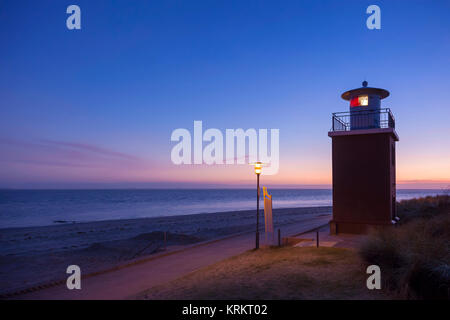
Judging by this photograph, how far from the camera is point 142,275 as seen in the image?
359 inches

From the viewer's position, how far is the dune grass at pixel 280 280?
6.40 m

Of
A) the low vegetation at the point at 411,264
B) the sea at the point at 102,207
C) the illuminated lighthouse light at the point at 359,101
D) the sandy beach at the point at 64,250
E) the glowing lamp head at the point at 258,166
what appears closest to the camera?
the low vegetation at the point at 411,264

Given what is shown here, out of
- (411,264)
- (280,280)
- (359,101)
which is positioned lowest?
(280,280)

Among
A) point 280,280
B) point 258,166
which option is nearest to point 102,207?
point 258,166

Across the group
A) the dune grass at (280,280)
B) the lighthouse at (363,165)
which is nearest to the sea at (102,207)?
the lighthouse at (363,165)

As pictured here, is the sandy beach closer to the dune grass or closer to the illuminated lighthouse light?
the dune grass

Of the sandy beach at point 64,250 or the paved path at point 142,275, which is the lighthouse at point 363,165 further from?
the sandy beach at point 64,250

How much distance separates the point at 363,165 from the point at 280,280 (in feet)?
30.2

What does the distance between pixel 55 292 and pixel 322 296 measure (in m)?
6.89

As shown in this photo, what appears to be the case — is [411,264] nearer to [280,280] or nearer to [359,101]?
[280,280]

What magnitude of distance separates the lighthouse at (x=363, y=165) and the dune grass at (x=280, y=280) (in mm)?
4680

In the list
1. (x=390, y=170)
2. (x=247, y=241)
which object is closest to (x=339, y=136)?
(x=390, y=170)

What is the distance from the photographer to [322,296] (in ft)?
20.2
